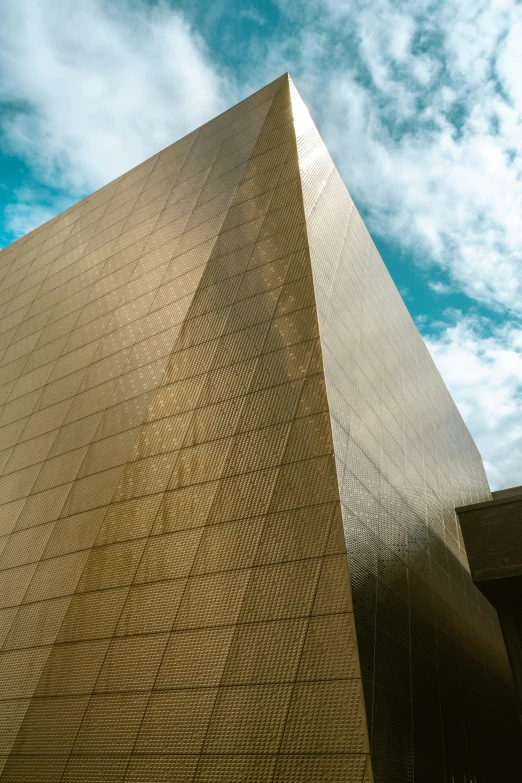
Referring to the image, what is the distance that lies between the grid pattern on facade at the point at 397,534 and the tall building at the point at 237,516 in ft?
0.21

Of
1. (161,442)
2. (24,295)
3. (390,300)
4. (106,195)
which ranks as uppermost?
(106,195)

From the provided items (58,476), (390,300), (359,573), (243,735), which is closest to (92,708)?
(243,735)

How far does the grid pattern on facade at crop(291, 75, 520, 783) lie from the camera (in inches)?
223

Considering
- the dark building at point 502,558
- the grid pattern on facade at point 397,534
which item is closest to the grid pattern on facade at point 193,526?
the grid pattern on facade at point 397,534

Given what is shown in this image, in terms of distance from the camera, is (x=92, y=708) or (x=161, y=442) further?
(x=161, y=442)

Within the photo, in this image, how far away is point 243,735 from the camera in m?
4.79

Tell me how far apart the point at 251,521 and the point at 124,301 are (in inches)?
284

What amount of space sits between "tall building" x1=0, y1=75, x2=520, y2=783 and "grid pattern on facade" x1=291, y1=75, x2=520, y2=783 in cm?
6

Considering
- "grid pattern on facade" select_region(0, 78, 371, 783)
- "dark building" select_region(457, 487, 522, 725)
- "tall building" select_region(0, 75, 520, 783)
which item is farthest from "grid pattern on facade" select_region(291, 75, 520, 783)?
"dark building" select_region(457, 487, 522, 725)

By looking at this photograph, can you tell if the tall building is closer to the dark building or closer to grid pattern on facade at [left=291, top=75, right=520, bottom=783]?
grid pattern on facade at [left=291, top=75, right=520, bottom=783]

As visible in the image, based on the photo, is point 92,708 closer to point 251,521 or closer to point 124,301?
point 251,521

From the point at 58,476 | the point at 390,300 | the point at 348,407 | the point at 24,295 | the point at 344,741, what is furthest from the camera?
the point at 24,295

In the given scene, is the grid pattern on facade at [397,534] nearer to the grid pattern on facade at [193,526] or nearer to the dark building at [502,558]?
the grid pattern on facade at [193,526]

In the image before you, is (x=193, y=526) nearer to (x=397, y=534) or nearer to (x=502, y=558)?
(x=397, y=534)
